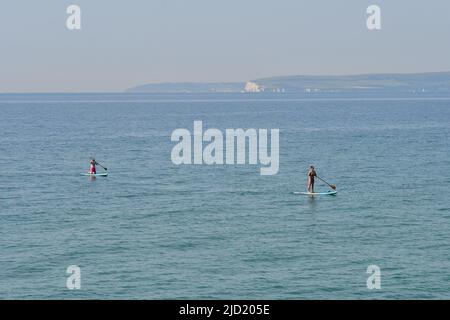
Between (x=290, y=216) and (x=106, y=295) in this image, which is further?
(x=290, y=216)

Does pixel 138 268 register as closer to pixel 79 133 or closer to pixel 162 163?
pixel 162 163

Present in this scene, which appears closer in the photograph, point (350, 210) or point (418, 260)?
point (418, 260)

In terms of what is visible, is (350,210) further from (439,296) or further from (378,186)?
(439,296)

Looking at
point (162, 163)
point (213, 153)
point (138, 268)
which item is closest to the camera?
point (138, 268)

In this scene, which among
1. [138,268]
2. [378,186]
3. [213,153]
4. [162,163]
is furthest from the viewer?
[213,153]

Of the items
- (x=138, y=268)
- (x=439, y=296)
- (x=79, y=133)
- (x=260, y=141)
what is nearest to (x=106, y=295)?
(x=138, y=268)

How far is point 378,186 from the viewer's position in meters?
78.4

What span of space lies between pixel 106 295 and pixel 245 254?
1168cm

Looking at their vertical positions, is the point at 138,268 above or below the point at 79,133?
below

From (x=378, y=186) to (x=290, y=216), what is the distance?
21.1 metres
